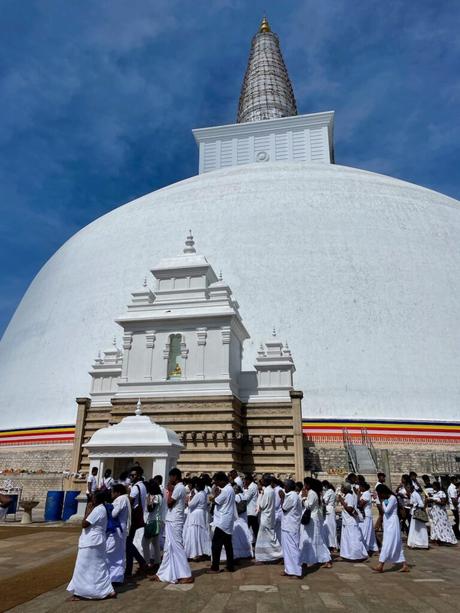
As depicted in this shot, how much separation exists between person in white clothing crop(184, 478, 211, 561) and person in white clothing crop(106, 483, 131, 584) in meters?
1.89

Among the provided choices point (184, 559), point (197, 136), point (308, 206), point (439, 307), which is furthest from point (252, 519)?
point (197, 136)

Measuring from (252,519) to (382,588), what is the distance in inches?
153

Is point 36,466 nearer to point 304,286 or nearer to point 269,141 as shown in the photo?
point 304,286

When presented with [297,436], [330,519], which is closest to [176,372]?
[297,436]

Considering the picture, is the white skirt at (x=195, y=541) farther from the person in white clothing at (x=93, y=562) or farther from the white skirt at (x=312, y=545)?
the person in white clothing at (x=93, y=562)

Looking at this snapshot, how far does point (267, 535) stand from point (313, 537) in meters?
0.80

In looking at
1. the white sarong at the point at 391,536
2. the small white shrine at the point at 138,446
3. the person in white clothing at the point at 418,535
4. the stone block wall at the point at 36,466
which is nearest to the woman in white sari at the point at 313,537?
the white sarong at the point at 391,536

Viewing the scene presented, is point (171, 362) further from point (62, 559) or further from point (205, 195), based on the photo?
point (205, 195)

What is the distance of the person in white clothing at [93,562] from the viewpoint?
5902mm

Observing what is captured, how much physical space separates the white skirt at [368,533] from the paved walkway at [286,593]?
1.37 meters

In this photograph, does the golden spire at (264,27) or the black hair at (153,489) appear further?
the golden spire at (264,27)

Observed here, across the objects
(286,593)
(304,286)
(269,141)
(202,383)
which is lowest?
(286,593)

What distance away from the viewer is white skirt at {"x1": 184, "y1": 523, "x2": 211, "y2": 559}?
8.59 m

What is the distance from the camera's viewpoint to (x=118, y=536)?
21.9 feet
